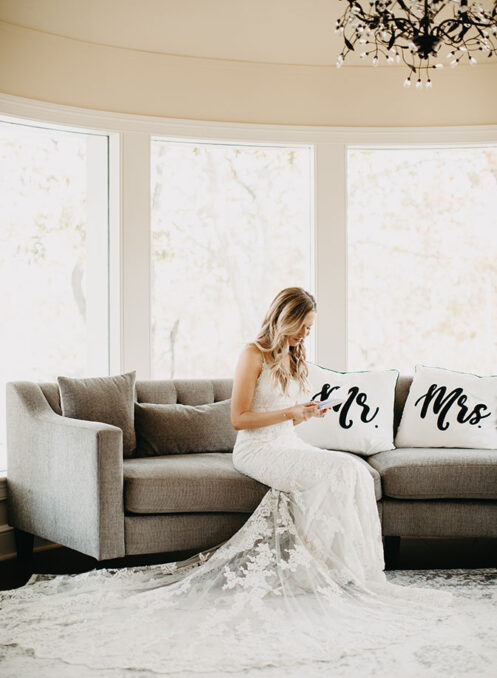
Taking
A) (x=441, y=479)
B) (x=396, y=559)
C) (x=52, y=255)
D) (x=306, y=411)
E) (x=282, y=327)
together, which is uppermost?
(x=52, y=255)

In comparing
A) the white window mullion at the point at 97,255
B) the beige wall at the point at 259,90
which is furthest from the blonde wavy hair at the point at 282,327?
the beige wall at the point at 259,90

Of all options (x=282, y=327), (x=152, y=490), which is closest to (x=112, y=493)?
(x=152, y=490)

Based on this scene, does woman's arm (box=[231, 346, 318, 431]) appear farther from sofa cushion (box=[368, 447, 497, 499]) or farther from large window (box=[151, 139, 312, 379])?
large window (box=[151, 139, 312, 379])

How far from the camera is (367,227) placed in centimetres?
491

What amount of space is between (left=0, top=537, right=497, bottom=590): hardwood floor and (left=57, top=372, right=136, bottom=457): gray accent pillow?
53 cm

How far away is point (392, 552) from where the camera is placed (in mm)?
3656

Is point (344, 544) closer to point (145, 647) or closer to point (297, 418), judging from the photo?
point (297, 418)

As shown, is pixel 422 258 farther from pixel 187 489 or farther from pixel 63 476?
pixel 63 476

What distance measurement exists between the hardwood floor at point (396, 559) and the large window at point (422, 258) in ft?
3.99

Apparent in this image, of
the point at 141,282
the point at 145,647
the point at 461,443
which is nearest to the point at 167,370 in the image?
the point at 141,282

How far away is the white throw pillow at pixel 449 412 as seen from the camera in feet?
12.9

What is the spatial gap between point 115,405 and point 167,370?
0.95m

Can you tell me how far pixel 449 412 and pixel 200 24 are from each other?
248 centimetres

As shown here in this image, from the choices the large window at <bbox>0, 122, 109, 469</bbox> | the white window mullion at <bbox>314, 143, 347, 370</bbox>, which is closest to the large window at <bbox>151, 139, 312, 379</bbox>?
the white window mullion at <bbox>314, 143, 347, 370</bbox>
